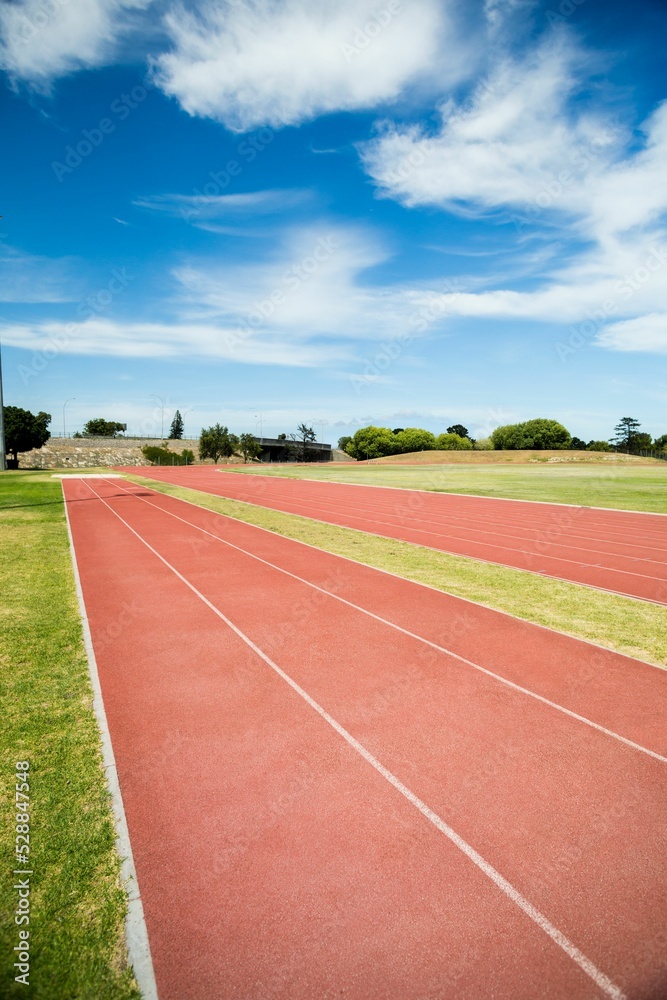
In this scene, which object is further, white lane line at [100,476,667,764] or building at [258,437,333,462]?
building at [258,437,333,462]

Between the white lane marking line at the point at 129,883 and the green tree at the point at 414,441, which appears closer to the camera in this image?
the white lane marking line at the point at 129,883

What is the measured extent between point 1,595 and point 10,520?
962 cm

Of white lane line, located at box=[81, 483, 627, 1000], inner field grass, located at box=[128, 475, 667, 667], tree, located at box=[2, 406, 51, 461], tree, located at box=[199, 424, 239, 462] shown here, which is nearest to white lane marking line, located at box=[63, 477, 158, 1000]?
white lane line, located at box=[81, 483, 627, 1000]

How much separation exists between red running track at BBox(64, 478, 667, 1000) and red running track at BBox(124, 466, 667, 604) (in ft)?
15.1

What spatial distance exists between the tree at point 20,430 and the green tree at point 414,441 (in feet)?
249

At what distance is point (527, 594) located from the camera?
30.3 ft

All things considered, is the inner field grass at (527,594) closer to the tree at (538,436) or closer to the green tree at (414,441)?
the tree at (538,436)

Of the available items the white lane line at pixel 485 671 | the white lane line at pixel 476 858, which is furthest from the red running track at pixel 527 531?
the white lane line at pixel 476 858

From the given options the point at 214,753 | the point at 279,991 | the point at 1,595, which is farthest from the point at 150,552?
the point at 279,991

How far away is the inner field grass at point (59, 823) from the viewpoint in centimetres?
269

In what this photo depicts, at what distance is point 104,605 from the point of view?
339 inches

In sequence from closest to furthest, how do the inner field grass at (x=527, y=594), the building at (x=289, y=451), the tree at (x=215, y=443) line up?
the inner field grass at (x=527, y=594)
the tree at (x=215, y=443)
the building at (x=289, y=451)

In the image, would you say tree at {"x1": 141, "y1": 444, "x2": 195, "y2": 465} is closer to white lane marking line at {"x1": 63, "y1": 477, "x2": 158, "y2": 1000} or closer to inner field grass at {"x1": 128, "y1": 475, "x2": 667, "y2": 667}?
inner field grass at {"x1": 128, "y1": 475, "x2": 667, "y2": 667}

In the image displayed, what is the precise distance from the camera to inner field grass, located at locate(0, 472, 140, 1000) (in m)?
2.69
